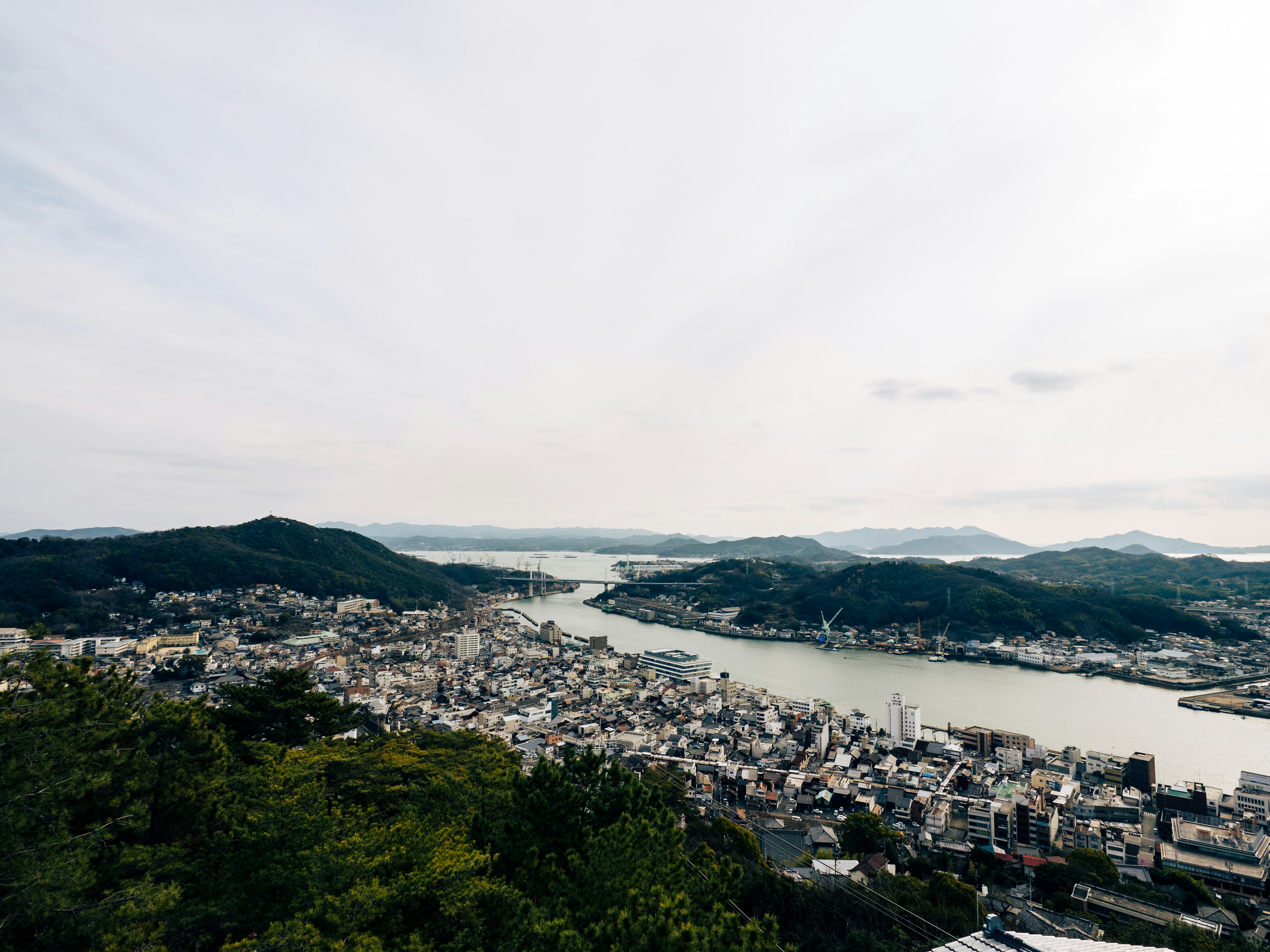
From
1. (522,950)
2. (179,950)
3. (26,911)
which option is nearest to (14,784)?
(26,911)

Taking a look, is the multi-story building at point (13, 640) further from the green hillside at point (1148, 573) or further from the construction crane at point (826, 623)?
the green hillside at point (1148, 573)

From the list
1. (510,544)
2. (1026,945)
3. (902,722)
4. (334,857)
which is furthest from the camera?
(510,544)

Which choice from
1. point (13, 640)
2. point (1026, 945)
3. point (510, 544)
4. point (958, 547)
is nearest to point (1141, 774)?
point (1026, 945)

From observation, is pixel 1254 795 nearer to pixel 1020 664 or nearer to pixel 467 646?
pixel 1020 664

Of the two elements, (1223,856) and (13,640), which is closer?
(1223,856)

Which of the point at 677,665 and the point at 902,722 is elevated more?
the point at 902,722

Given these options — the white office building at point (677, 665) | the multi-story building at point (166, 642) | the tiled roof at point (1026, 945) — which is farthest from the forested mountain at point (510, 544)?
the tiled roof at point (1026, 945)

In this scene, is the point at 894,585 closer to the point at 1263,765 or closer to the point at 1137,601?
the point at 1137,601
